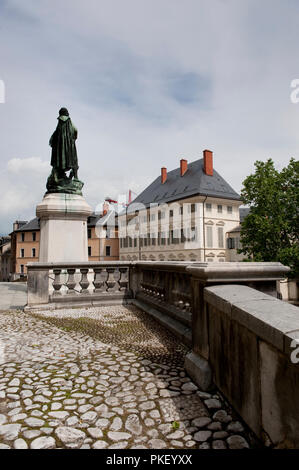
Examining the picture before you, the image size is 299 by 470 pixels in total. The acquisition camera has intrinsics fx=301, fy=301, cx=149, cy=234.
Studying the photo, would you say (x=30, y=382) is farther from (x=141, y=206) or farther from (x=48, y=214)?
(x=141, y=206)

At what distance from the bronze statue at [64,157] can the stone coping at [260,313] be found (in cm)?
958

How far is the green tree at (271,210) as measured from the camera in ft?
86.1

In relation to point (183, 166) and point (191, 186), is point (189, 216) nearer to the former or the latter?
point (191, 186)

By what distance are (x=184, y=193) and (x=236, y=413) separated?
41.8 meters

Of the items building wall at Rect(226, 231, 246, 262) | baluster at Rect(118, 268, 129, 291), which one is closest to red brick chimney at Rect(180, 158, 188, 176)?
building wall at Rect(226, 231, 246, 262)

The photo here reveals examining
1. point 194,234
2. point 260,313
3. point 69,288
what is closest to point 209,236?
point 194,234

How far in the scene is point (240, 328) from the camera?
2.24 metres

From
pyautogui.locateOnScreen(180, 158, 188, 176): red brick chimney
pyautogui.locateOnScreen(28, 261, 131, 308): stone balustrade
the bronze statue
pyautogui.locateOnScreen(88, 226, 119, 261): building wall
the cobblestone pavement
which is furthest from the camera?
pyautogui.locateOnScreen(88, 226, 119, 261): building wall

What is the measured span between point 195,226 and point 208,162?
10242mm

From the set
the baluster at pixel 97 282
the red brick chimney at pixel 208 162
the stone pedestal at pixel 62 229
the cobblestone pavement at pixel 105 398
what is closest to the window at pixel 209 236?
the red brick chimney at pixel 208 162

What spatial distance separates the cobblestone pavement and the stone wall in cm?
29

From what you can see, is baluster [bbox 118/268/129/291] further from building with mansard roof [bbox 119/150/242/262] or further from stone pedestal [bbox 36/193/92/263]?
building with mansard roof [bbox 119/150/242/262]

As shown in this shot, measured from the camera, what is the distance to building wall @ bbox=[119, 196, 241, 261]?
4025 centimetres
